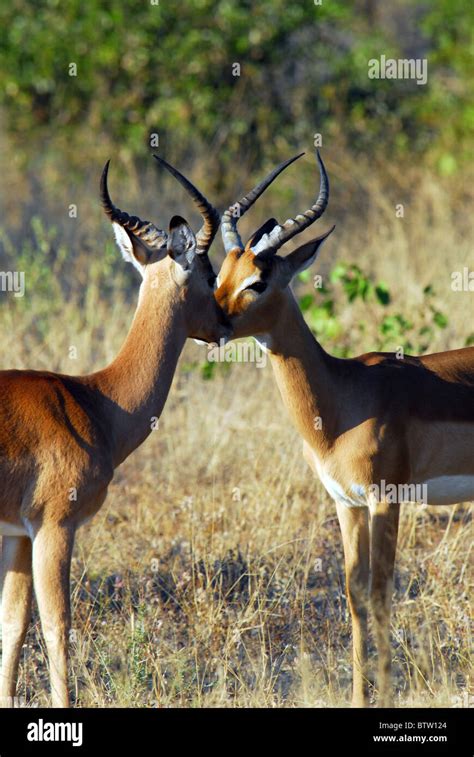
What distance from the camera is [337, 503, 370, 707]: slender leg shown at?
4918 mm

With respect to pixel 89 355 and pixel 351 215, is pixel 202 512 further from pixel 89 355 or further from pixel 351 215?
pixel 351 215

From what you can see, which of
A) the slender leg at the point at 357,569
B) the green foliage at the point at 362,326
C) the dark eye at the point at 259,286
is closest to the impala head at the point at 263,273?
the dark eye at the point at 259,286

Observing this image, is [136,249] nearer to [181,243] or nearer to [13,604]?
[181,243]

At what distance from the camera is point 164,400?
4688 mm

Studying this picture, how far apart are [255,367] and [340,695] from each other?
4045mm

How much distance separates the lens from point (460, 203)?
12.5m

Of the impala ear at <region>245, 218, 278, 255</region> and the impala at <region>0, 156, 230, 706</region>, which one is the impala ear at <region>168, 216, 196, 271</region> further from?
the impala ear at <region>245, 218, 278, 255</region>

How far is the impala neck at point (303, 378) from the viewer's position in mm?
Answer: 4930

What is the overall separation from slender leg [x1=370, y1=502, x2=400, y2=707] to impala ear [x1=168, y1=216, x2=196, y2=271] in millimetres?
1256

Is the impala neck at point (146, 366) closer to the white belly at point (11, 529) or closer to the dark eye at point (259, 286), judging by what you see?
the dark eye at point (259, 286)

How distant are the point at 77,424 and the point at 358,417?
1239 millimetres

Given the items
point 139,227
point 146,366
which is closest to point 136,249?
point 139,227

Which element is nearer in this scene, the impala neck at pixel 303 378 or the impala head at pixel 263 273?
the impala head at pixel 263 273
